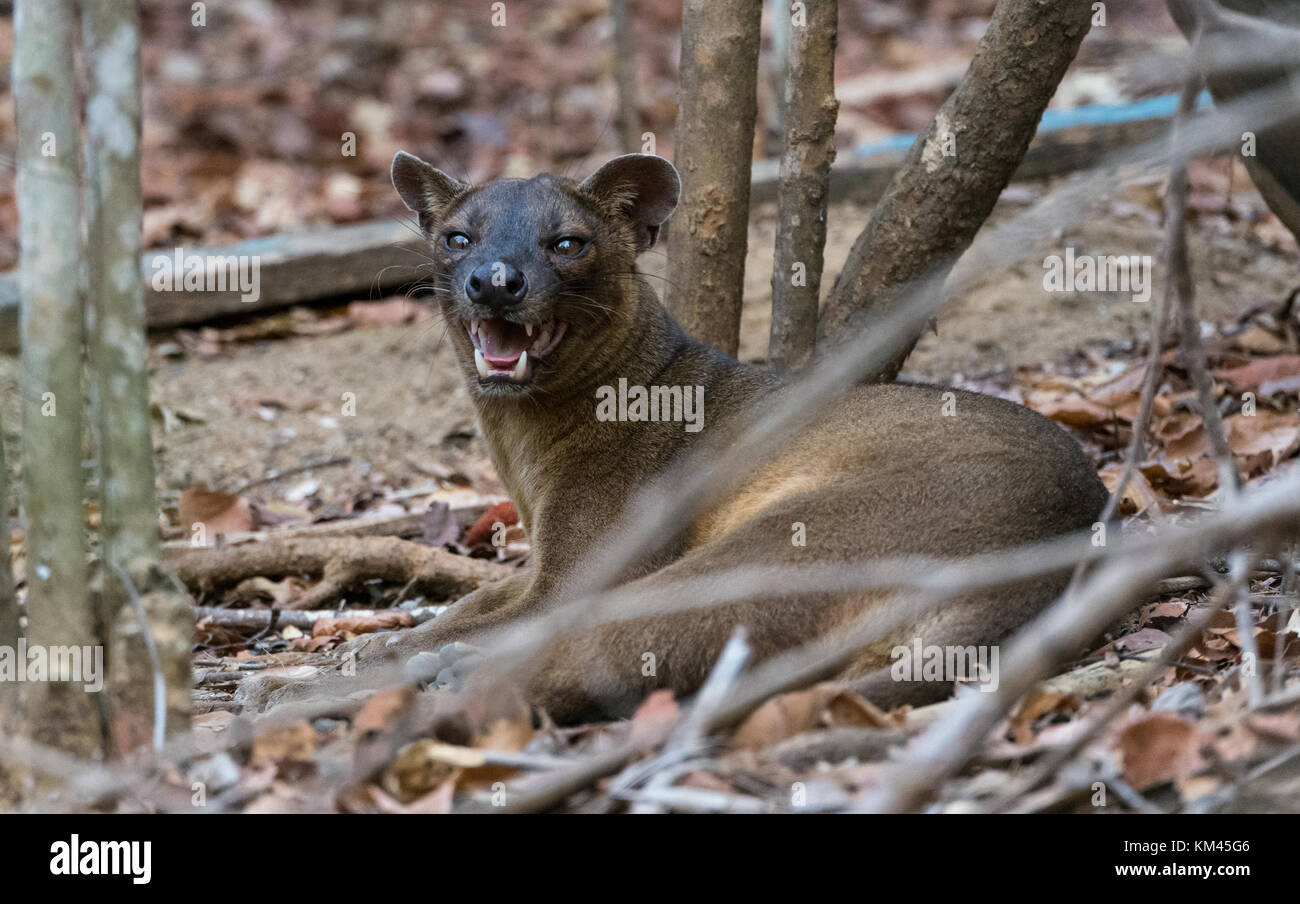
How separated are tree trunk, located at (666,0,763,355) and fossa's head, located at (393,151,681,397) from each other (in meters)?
0.27

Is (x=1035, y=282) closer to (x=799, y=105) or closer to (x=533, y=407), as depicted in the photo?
(x=799, y=105)

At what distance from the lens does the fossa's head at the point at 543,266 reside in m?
4.50

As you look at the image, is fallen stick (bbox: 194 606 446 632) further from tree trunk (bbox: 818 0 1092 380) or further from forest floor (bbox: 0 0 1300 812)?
tree trunk (bbox: 818 0 1092 380)

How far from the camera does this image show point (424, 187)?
5121 millimetres

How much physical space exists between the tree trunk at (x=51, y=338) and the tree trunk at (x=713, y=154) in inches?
101

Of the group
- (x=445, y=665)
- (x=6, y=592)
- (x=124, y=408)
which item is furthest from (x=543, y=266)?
(x=6, y=592)

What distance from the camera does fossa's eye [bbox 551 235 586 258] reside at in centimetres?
468

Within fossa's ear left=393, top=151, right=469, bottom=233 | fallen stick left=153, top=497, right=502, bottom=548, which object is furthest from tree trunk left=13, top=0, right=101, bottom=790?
fallen stick left=153, top=497, right=502, bottom=548

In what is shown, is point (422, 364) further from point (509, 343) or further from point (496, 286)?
point (496, 286)

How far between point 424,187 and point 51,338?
7.65 feet

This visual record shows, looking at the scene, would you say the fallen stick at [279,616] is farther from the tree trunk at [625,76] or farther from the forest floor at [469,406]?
the tree trunk at [625,76]

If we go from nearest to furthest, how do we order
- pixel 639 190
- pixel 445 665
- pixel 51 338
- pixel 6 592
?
pixel 51 338, pixel 6 592, pixel 445 665, pixel 639 190

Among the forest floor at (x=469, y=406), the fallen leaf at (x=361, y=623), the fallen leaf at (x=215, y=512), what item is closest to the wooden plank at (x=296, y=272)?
the forest floor at (x=469, y=406)
